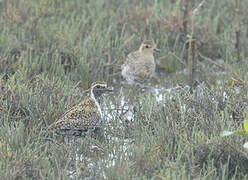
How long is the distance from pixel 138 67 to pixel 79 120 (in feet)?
7.27

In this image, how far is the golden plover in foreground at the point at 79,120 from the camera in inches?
219

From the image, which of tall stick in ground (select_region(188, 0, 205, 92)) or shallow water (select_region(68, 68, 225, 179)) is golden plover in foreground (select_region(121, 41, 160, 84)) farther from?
tall stick in ground (select_region(188, 0, 205, 92))

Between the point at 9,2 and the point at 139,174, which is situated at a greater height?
the point at 9,2

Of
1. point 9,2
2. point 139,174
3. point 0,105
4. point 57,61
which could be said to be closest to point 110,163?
point 139,174

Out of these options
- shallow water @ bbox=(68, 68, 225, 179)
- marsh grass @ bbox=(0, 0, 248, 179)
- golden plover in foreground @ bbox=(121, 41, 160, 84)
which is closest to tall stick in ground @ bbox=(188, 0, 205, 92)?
shallow water @ bbox=(68, 68, 225, 179)

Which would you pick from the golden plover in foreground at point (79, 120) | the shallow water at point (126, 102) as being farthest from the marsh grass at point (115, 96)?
the golden plover in foreground at point (79, 120)

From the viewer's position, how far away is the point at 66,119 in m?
5.59

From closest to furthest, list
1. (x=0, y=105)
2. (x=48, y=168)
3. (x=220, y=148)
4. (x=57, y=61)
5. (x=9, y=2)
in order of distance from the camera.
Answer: (x=48, y=168) → (x=220, y=148) → (x=0, y=105) → (x=57, y=61) → (x=9, y=2)

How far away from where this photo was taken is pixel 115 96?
739 centimetres

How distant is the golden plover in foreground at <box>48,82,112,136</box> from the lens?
5570 millimetres

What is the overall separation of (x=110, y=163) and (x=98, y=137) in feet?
3.03

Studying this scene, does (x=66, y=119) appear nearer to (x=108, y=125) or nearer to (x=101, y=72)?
(x=108, y=125)

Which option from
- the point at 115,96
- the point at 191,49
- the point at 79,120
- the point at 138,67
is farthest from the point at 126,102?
the point at 191,49

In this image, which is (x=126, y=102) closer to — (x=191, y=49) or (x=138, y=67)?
(x=138, y=67)
